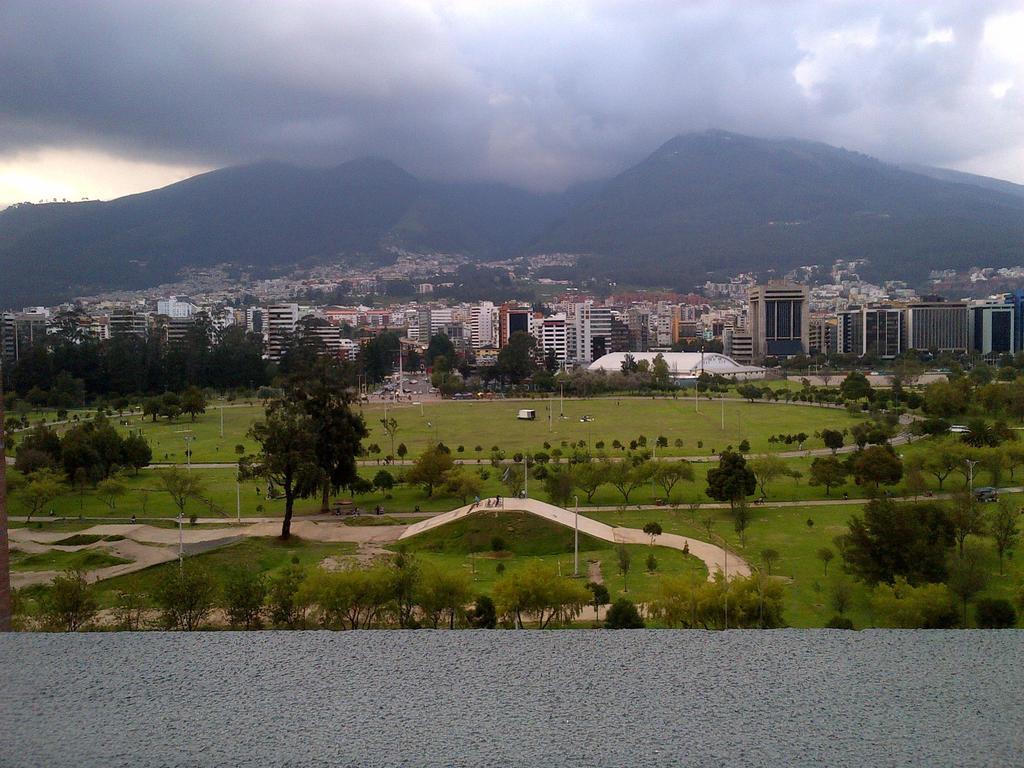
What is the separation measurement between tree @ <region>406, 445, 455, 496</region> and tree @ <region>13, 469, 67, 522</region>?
3.85m

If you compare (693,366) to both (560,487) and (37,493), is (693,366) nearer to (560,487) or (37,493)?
(560,487)

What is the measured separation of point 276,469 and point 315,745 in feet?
19.0

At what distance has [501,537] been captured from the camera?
25.1 ft

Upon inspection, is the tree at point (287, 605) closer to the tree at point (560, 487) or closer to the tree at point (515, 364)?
the tree at point (560, 487)

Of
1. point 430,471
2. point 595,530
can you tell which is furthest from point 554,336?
point 595,530

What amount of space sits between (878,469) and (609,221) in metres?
84.1

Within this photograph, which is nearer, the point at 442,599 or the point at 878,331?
the point at 442,599

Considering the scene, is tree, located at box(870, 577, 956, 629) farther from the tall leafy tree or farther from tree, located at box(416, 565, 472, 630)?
the tall leafy tree

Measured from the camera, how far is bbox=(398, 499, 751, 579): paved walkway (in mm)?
7129

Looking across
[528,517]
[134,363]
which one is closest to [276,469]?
[528,517]

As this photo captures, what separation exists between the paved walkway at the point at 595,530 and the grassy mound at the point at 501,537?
78mm

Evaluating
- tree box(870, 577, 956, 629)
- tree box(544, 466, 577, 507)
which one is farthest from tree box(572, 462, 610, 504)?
tree box(870, 577, 956, 629)

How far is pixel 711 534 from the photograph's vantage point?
25.7 feet

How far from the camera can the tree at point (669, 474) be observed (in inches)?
389
